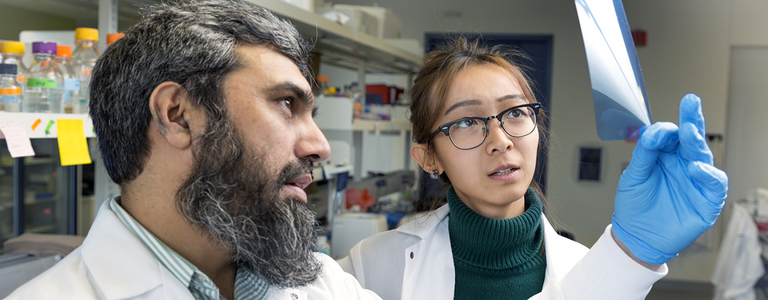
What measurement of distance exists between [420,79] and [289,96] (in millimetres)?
571

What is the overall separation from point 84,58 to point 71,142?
1.07 feet

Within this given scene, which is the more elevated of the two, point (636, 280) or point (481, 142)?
point (481, 142)

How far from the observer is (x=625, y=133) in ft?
2.81

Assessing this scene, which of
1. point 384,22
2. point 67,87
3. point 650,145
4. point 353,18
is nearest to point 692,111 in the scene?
point 650,145

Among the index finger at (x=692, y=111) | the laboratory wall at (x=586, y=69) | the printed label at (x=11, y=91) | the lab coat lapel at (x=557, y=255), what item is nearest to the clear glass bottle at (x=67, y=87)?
the printed label at (x=11, y=91)

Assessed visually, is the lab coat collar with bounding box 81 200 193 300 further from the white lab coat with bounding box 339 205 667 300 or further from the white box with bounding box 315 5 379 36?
the white box with bounding box 315 5 379 36

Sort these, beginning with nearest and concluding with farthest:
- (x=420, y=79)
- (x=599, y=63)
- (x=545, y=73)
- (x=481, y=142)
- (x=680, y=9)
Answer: (x=599, y=63), (x=481, y=142), (x=420, y=79), (x=680, y=9), (x=545, y=73)

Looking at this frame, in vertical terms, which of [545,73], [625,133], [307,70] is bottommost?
[625,133]

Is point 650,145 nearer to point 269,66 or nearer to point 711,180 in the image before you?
point 711,180

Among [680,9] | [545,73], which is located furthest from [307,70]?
[680,9]

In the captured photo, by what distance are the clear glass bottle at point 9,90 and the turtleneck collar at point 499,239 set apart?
111cm

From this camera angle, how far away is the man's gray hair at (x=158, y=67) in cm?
85

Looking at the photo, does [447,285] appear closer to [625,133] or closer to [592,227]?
[625,133]

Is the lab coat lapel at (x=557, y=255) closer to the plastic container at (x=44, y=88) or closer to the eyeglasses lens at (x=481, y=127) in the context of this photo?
the eyeglasses lens at (x=481, y=127)
